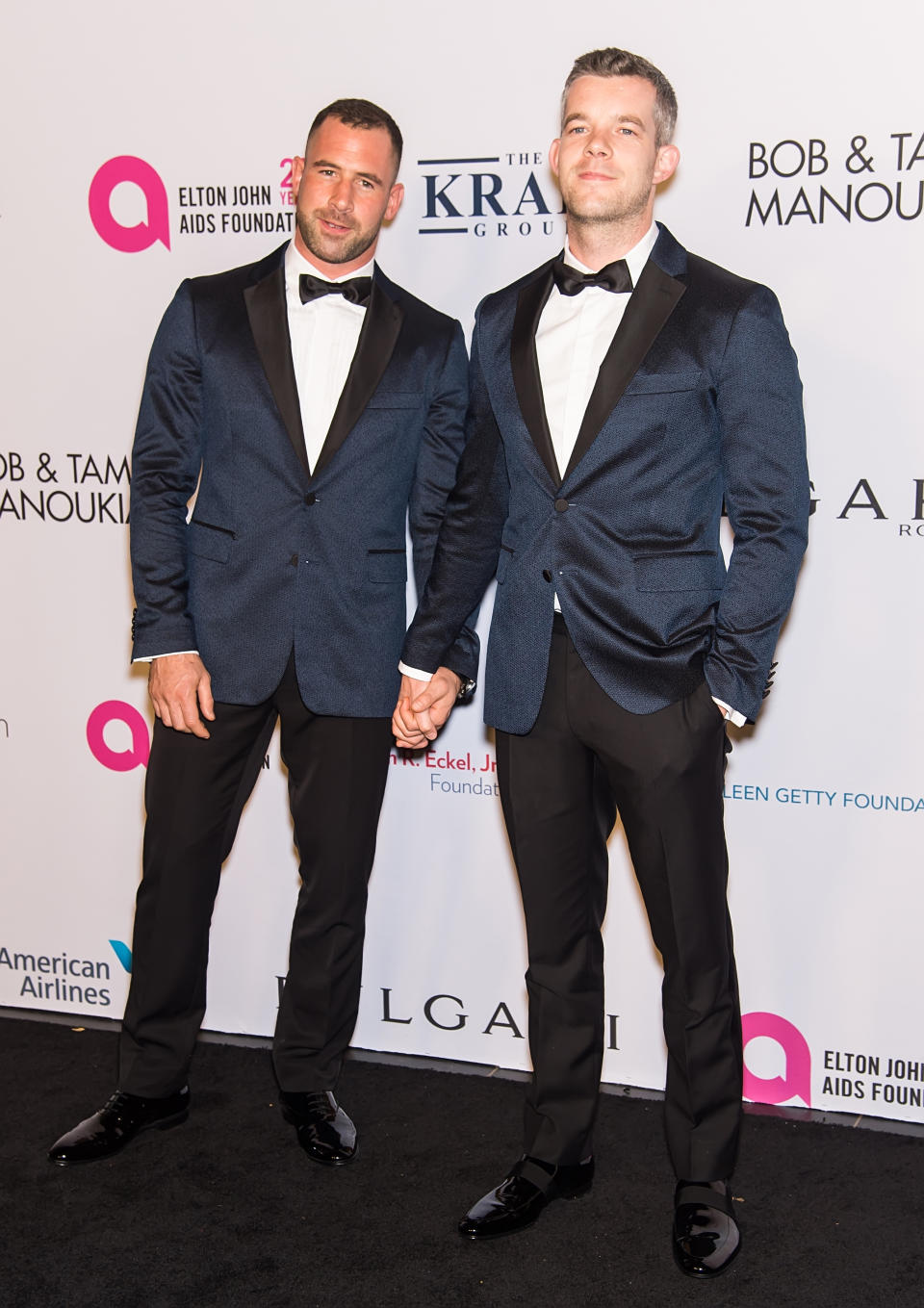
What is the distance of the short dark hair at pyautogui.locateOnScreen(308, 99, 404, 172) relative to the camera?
264cm

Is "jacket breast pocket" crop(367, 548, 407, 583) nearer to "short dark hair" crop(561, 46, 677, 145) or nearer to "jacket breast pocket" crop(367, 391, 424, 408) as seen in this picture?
"jacket breast pocket" crop(367, 391, 424, 408)

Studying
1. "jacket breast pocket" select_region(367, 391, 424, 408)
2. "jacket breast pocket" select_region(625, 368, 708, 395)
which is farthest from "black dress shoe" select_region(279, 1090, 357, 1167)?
"jacket breast pocket" select_region(625, 368, 708, 395)

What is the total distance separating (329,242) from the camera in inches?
104

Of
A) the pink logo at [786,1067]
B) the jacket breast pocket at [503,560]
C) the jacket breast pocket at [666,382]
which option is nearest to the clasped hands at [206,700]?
the jacket breast pocket at [503,560]

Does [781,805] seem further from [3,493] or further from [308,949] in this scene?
[3,493]

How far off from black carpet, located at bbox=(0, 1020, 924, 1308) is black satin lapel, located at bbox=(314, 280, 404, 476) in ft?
4.53

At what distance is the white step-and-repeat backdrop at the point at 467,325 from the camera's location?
276 centimetres

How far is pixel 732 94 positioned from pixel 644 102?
501mm

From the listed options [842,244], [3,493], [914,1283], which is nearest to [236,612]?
[3,493]

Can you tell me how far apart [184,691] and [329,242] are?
898mm

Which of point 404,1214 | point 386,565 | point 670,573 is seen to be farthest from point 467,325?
point 404,1214

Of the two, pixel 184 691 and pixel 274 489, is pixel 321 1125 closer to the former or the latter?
pixel 184 691

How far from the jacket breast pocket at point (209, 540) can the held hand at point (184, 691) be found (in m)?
0.20

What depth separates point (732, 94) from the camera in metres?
2.76
